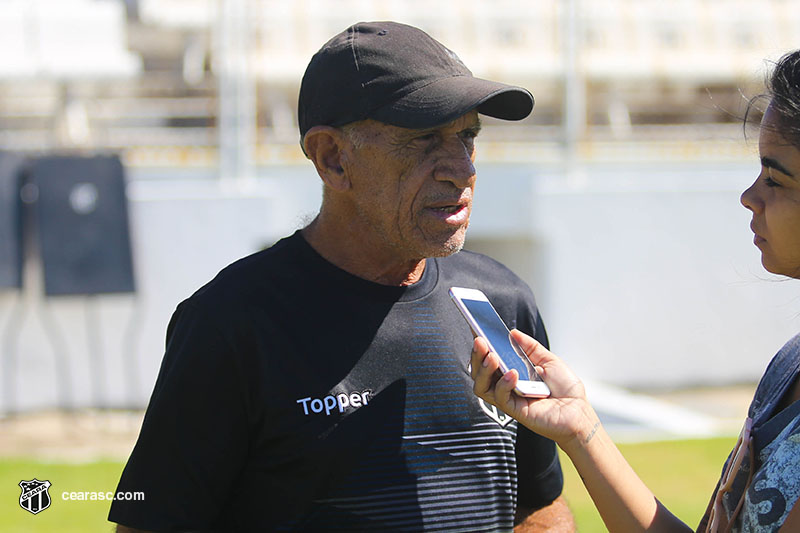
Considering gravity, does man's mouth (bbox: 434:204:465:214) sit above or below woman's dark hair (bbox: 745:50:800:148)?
below

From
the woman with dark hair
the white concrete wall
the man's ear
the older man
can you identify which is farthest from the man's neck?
the white concrete wall

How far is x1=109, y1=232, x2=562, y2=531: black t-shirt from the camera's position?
1.99 metres

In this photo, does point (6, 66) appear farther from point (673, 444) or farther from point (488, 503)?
point (488, 503)

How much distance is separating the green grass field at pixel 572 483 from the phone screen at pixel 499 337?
11.8 feet

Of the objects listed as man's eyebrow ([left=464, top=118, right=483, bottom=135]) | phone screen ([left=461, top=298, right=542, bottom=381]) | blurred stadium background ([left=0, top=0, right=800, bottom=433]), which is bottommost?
blurred stadium background ([left=0, top=0, right=800, bottom=433])

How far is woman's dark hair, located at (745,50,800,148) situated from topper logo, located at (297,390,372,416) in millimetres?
968

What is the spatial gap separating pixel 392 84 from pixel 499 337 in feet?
1.88

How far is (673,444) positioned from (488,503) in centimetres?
614

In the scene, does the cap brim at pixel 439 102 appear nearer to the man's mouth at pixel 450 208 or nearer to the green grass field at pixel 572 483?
the man's mouth at pixel 450 208

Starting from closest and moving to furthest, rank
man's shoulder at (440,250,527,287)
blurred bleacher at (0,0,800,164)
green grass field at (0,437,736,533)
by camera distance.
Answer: man's shoulder at (440,250,527,287) < green grass field at (0,437,736,533) < blurred bleacher at (0,0,800,164)

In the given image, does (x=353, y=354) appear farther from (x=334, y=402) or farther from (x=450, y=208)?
(x=450, y=208)

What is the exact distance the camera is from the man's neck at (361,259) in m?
2.19

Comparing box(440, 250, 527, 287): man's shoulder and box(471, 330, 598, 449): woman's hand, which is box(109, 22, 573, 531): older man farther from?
box(471, 330, 598, 449): woman's hand

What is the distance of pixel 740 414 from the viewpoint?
9320 mm
